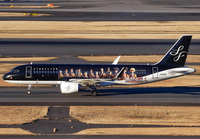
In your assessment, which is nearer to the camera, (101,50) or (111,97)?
(111,97)

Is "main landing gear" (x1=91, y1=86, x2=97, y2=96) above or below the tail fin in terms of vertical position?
below

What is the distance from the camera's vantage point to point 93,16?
146 m

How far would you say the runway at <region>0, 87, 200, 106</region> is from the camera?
193 ft

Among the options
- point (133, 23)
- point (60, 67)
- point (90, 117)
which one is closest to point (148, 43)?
point (133, 23)

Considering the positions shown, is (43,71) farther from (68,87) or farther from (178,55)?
(178,55)

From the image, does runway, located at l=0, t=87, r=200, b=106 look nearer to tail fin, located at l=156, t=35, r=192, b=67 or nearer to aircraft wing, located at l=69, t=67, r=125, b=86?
aircraft wing, located at l=69, t=67, r=125, b=86

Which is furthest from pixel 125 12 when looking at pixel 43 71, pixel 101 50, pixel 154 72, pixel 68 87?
pixel 68 87

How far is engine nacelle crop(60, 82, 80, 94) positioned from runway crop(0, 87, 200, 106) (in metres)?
1.45

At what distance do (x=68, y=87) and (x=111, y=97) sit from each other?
7095 mm

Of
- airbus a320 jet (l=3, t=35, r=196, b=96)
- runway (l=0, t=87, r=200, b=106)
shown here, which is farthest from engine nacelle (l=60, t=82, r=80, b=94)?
runway (l=0, t=87, r=200, b=106)

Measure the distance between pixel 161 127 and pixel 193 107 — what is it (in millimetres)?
10317

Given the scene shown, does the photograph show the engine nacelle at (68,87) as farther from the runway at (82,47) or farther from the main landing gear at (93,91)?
the runway at (82,47)

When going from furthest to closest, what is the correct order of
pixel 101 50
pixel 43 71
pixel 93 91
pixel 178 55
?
pixel 101 50 → pixel 178 55 → pixel 93 91 → pixel 43 71

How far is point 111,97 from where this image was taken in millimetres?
62219
